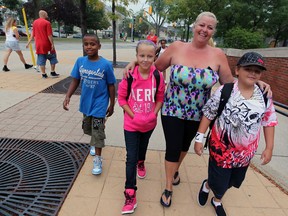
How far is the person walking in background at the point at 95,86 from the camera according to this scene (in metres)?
2.61

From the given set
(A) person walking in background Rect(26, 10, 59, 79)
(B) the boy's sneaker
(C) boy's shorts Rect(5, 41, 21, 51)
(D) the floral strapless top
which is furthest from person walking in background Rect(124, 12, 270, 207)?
(C) boy's shorts Rect(5, 41, 21, 51)

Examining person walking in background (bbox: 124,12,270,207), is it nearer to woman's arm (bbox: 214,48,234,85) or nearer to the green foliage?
woman's arm (bbox: 214,48,234,85)

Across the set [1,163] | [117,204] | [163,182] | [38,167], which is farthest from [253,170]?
[1,163]

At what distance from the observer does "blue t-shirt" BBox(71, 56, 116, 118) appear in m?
2.61

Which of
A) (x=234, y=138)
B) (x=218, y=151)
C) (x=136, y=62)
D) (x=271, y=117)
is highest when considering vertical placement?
(x=136, y=62)

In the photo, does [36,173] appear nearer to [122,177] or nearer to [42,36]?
[122,177]

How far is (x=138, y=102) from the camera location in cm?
226

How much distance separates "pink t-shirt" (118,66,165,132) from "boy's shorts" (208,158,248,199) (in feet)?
2.30

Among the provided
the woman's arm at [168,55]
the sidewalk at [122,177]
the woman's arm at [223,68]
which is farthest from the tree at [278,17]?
the woman's arm at [168,55]

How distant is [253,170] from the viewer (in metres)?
3.19

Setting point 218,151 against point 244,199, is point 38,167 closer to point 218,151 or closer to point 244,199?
point 218,151

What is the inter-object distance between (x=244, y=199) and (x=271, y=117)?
3.70ft

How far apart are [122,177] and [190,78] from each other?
1438 millimetres

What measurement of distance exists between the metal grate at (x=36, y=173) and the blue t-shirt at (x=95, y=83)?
0.78 m
